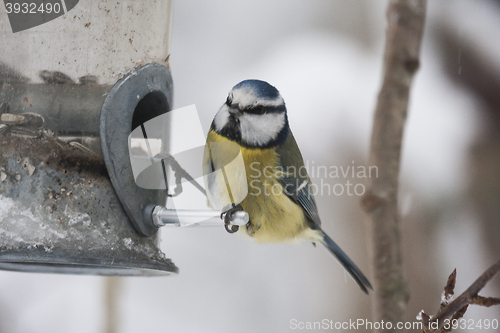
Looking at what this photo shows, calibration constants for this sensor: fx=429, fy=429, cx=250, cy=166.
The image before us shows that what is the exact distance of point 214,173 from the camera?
1427 millimetres

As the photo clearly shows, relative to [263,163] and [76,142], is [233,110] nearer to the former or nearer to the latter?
[263,163]

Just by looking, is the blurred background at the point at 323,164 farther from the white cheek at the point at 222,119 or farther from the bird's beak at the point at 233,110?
the bird's beak at the point at 233,110

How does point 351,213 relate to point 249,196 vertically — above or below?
below

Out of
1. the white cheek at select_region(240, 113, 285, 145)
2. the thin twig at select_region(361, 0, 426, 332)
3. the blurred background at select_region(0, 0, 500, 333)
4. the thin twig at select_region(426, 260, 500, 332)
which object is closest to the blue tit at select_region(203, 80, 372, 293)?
the white cheek at select_region(240, 113, 285, 145)

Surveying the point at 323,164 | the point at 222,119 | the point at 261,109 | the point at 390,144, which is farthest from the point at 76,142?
the point at 323,164

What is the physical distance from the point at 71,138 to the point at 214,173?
0.45 m

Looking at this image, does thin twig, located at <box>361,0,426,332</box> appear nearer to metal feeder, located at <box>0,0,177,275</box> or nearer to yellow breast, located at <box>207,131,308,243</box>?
yellow breast, located at <box>207,131,308,243</box>

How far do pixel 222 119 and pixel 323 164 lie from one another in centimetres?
166

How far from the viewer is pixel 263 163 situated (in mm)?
1498

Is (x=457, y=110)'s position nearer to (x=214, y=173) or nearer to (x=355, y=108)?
(x=355, y=108)

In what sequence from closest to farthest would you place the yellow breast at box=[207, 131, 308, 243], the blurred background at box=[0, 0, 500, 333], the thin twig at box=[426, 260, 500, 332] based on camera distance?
the thin twig at box=[426, 260, 500, 332] < the yellow breast at box=[207, 131, 308, 243] < the blurred background at box=[0, 0, 500, 333]

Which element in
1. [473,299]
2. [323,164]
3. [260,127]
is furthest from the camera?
[323,164]

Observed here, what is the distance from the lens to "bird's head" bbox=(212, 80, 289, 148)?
1.34 meters

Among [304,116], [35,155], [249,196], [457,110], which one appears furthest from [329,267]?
[35,155]
